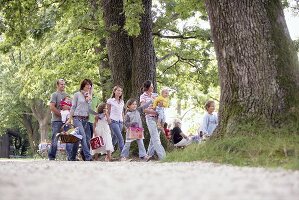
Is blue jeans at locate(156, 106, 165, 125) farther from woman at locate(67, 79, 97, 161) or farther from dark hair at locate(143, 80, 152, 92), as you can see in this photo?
woman at locate(67, 79, 97, 161)

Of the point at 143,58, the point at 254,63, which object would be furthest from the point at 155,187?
the point at 143,58

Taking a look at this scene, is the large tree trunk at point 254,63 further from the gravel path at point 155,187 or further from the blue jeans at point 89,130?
the blue jeans at point 89,130

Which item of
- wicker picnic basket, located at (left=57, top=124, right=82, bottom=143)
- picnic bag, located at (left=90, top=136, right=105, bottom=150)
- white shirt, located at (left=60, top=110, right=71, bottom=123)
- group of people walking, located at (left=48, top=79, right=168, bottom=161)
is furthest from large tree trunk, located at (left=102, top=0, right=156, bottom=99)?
wicker picnic basket, located at (left=57, top=124, right=82, bottom=143)

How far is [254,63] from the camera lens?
933cm

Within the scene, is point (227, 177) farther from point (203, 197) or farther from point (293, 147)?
point (293, 147)

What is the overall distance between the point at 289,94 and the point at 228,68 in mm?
1125

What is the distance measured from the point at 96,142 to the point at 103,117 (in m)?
0.66

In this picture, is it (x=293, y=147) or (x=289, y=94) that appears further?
(x=289, y=94)

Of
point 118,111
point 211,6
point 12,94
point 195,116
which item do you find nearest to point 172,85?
point 118,111

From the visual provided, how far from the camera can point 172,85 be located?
2725 cm

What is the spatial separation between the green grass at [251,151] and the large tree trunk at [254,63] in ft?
1.30

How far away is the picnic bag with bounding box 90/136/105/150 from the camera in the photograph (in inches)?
521

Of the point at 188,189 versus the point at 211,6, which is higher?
the point at 211,6

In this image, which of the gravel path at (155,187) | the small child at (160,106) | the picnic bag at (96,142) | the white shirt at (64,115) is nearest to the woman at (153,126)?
the small child at (160,106)
